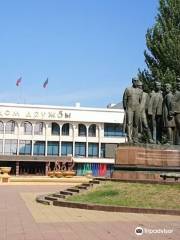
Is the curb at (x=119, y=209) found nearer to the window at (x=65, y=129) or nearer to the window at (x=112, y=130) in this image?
the window at (x=65, y=129)

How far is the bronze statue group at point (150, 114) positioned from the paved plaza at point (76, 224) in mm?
6760

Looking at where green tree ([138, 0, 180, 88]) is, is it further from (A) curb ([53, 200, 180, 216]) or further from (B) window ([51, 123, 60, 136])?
(B) window ([51, 123, 60, 136])

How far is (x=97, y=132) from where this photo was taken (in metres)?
73.6

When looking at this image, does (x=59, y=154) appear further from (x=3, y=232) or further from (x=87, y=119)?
(x=3, y=232)

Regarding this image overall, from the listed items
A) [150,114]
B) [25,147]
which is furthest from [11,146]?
[150,114]

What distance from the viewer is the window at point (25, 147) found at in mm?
70625

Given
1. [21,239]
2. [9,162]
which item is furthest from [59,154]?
[21,239]

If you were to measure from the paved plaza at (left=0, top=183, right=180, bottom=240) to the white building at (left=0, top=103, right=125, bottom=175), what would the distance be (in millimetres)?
55524

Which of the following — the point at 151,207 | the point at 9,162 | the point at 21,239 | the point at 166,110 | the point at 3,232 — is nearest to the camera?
the point at 21,239

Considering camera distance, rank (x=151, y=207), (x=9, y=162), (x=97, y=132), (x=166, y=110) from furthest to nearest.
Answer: (x=97, y=132)
(x=9, y=162)
(x=166, y=110)
(x=151, y=207)

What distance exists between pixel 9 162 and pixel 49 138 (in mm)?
6728

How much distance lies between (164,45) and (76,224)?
949 inches

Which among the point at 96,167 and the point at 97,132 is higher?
the point at 97,132

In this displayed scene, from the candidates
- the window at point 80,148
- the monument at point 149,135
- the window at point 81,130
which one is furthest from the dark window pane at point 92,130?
the monument at point 149,135
